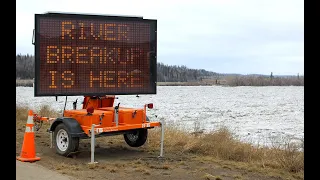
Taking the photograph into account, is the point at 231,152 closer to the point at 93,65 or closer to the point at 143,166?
the point at 143,166

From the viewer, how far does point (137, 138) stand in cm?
1113

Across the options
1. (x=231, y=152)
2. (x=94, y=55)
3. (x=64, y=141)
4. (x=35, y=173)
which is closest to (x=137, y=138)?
(x=64, y=141)

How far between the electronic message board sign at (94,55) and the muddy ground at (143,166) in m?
1.57

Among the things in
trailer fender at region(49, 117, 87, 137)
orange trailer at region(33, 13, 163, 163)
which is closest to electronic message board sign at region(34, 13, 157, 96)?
orange trailer at region(33, 13, 163, 163)

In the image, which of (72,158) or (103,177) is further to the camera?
(72,158)

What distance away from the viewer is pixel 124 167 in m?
8.72

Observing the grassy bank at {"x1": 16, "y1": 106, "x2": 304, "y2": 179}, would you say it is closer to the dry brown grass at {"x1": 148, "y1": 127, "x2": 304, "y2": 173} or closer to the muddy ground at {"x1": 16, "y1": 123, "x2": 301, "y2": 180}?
the dry brown grass at {"x1": 148, "y1": 127, "x2": 304, "y2": 173}

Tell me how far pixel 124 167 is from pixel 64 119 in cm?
192
